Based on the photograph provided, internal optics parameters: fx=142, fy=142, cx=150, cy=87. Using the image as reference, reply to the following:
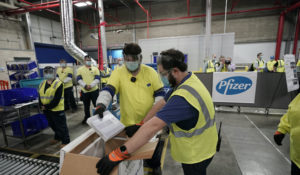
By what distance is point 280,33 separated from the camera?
8961 millimetres

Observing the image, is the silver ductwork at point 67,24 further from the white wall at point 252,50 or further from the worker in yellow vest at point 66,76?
the white wall at point 252,50

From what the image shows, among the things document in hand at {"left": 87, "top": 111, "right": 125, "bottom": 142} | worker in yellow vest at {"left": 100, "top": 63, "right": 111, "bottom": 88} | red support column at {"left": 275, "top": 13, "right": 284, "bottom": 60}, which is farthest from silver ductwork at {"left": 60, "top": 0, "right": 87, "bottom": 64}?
red support column at {"left": 275, "top": 13, "right": 284, "bottom": 60}

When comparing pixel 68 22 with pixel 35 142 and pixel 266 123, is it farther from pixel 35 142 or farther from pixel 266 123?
pixel 266 123

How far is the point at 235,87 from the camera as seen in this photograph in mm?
4203

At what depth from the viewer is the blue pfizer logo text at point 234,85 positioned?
411 cm

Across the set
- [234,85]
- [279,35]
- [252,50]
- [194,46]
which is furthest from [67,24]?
[279,35]

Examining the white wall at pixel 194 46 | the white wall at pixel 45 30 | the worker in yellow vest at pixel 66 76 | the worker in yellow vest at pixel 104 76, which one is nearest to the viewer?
the worker in yellow vest at pixel 66 76

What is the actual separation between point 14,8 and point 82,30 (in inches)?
226

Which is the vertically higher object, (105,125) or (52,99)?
(105,125)

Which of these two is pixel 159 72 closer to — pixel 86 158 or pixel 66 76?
pixel 86 158

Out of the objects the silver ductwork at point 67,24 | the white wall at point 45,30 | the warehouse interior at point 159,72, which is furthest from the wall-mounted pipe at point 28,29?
the silver ductwork at point 67,24

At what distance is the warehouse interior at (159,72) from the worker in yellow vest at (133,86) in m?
0.11

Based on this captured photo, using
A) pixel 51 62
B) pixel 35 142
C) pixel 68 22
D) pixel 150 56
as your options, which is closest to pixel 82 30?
pixel 51 62

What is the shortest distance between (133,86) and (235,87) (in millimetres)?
3718
